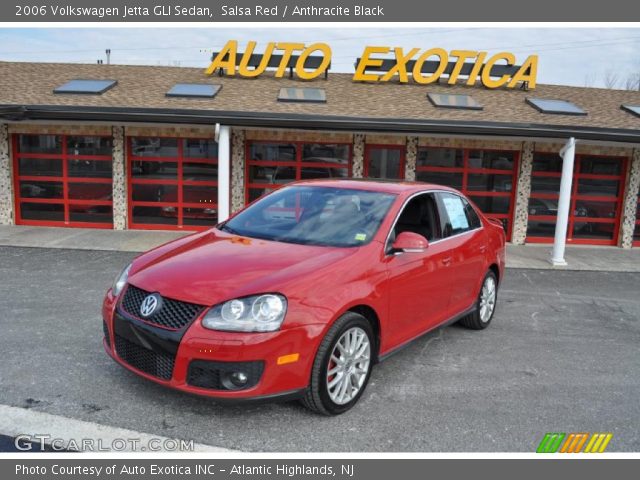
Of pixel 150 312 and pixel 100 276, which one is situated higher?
pixel 150 312

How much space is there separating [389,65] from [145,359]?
508 inches

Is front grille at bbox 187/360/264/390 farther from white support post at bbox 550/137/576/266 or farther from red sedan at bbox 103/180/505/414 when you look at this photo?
white support post at bbox 550/137/576/266

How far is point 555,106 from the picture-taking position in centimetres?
1299

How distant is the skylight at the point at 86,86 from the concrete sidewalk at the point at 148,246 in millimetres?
3134

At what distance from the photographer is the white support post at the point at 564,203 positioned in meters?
10.4

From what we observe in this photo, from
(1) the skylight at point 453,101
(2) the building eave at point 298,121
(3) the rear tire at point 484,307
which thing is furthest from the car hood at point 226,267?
(1) the skylight at point 453,101

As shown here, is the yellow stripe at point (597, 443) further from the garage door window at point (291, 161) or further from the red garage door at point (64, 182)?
the red garage door at point (64, 182)

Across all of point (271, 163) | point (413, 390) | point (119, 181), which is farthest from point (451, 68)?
point (413, 390)

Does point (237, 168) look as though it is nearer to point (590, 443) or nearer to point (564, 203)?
point (564, 203)

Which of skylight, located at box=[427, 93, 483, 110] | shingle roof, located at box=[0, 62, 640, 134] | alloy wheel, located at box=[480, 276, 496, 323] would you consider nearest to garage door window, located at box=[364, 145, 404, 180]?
shingle roof, located at box=[0, 62, 640, 134]

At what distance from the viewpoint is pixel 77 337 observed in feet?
16.6

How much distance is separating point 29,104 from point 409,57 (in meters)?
9.30

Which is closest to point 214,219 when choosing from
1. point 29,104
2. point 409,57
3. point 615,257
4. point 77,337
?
point 29,104

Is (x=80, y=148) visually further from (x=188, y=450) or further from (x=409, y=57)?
(x=188, y=450)
